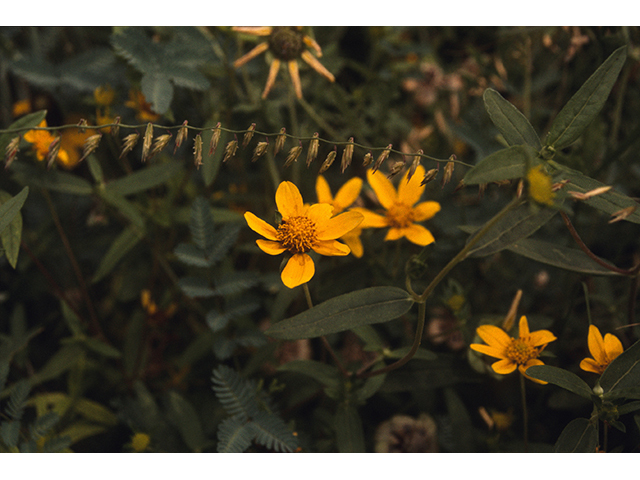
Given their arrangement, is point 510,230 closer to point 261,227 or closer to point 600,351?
point 600,351

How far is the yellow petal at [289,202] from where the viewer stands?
925 mm

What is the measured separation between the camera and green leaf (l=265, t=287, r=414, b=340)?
83cm

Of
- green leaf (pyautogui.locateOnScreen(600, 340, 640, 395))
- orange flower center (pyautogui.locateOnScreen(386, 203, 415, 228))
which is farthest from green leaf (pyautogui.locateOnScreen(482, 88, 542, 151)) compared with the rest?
green leaf (pyautogui.locateOnScreen(600, 340, 640, 395))

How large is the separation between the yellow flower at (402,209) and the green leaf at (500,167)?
0.36 m

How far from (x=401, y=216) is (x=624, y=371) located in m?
0.57

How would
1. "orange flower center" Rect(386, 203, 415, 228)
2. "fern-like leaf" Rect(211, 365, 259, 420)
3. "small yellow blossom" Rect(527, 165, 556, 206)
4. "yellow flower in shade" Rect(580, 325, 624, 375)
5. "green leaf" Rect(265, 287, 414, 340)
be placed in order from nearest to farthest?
1. "small yellow blossom" Rect(527, 165, 556, 206)
2. "green leaf" Rect(265, 287, 414, 340)
3. "yellow flower in shade" Rect(580, 325, 624, 375)
4. "fern-like leaf" Rect(211, 365, 259, 420)
5. "orange flower center" Rect(386, 203, 415, 228)

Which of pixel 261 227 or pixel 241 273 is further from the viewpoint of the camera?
pixel 241 273

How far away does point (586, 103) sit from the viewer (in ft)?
2.81

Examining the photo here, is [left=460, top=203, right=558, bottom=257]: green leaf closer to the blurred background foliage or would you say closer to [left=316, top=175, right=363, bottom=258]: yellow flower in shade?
Answer: the blurred background foliage

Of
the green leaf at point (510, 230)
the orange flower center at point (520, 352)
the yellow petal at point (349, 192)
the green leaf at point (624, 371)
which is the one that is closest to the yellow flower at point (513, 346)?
the orange flower center at point (520, 352)

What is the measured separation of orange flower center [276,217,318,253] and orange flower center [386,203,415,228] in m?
0.32

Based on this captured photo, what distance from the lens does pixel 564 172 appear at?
880 millimetres

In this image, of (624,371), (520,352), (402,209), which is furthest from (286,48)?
(624,371)

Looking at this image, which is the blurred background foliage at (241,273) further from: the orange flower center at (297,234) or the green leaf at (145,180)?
the orange flower center at (297,234)
